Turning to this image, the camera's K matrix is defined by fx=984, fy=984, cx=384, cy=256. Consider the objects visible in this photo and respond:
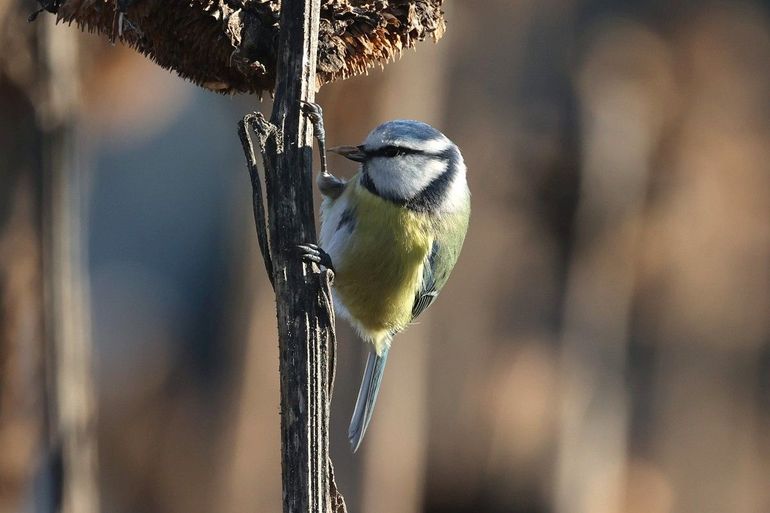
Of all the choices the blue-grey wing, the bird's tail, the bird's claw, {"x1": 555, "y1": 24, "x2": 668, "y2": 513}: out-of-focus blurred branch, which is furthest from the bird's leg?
{"x1": 555, "y1": 24, "x2": 668, "y2": 513}: out-of-focus blurred branch

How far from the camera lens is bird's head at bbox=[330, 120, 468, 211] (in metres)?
1.36

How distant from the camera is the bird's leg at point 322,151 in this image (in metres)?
0.95

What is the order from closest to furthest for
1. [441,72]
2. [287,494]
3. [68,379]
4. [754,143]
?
[287,494] < [68,379] < [441,72] < [754,143]

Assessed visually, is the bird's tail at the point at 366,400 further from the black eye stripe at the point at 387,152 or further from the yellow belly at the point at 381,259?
the black eye stripe at the point at 387,152

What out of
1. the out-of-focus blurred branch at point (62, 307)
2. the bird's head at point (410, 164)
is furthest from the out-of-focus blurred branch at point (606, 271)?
the out-of-focus blurred branch at point (62, 307)

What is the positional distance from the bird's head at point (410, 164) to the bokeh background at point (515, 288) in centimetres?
154

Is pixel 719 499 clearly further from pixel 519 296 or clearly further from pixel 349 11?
pixel 349 11

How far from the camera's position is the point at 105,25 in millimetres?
965

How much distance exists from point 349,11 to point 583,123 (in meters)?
3.46

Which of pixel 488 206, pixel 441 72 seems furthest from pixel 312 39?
pixel 488 206

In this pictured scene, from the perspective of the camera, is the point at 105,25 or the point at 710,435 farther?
the point at 710,435

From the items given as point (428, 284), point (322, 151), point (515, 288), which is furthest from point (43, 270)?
point (515, 288)

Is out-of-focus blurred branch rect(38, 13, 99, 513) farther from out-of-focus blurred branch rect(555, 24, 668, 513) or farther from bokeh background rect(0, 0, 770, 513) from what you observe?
out-of-focus blurred branch rect(555, 24, 668, 513)

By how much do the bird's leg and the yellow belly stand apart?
0.06 metres
